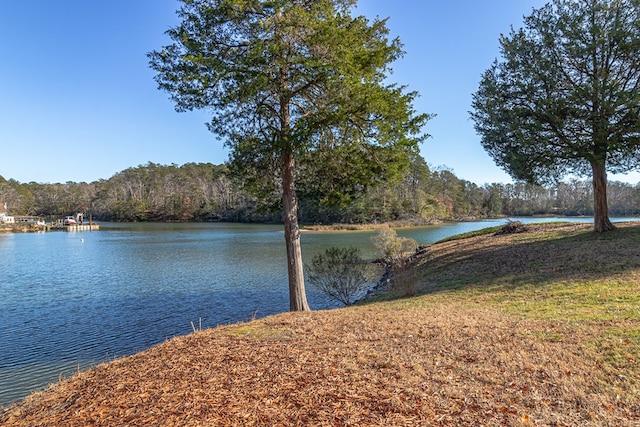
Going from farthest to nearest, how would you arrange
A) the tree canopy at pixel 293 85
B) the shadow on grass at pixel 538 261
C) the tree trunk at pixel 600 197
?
the tree trunk at pixel 600 197, the shadow on grass at pixel 538 261, the tree canopy at pixel 293 85

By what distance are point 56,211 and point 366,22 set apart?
131 meters

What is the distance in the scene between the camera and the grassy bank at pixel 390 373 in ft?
11.8

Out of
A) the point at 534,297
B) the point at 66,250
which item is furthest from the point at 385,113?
the point at 66,250

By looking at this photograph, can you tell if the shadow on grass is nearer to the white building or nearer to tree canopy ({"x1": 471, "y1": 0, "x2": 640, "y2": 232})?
tree canopy ({"x1": 471, "y1": 0, "x2": 640, "y2": 232})

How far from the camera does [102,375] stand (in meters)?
5.71

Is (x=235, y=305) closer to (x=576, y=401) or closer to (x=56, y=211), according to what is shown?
(x=576, y=401)

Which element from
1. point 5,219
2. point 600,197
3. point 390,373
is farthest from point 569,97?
point 5,219

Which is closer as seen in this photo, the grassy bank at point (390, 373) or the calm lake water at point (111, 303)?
the grassy bank at point (390, 373)

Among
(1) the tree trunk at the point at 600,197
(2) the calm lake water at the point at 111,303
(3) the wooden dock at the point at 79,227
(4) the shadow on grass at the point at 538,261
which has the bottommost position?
(2) the calm lake water at the point at 111,303

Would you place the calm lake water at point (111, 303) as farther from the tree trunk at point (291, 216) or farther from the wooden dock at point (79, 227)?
the wooden dock at point (79, 227)

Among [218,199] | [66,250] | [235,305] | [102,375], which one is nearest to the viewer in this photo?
[102,375]

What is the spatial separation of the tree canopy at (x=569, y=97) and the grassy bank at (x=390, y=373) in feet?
22.6

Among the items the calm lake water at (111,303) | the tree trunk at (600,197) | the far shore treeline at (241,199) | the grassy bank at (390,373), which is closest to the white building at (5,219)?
the far shore treeline at (241,199)

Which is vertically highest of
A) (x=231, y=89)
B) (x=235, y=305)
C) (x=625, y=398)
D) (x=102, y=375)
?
(x=231, y=89)
